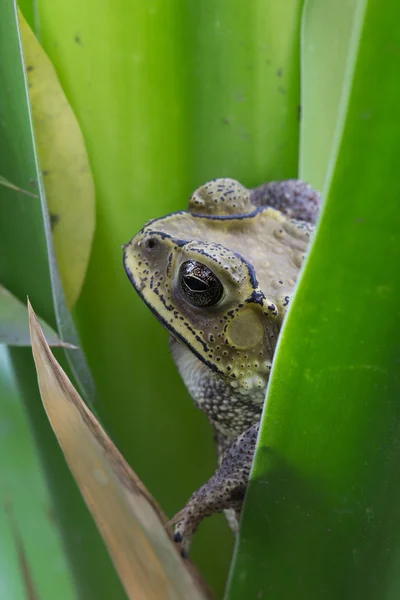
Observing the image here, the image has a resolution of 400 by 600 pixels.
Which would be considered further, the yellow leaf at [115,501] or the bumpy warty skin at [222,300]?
the bumpy warty skin at [222,300]

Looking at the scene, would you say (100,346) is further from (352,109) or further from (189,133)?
(352,109)

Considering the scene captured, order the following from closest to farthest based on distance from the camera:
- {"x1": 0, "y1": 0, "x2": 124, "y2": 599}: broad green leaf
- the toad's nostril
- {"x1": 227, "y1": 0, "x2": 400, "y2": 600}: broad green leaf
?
1. {"x1": 227, "y1": 0, "x2": 400, "y2": 600}: broad green leaf
2. {"x1": 0, "y1": 0, "x2": 124, "y2": 599}: broad green leaf
3. the toad's nostril

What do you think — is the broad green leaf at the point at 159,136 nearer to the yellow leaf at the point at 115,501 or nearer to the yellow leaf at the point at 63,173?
the yellow leaf at the point at 63,173

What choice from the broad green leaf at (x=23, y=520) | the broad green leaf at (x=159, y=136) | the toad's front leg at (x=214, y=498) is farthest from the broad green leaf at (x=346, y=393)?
the broad green leaf at (x=159, y=136)

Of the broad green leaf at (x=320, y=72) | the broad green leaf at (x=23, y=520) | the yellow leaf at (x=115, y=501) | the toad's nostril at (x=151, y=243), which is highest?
the broad green leaf at (x=320, y=72)

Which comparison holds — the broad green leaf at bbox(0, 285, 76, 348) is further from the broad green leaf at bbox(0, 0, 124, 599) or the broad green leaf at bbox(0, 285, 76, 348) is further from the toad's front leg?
the toad's front leg

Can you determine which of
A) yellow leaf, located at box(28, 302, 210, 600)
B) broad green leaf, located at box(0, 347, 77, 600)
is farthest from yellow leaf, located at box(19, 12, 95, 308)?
yellow leaf, located at box(28, 302, 210, 600)

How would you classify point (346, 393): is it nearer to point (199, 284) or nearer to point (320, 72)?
point (199, 284)
